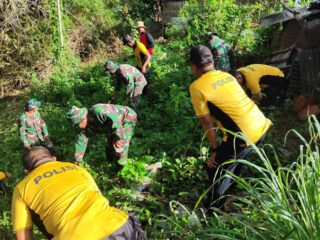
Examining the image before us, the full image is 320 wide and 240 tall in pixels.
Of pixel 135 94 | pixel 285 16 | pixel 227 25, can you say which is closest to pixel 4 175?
pixel 135 94

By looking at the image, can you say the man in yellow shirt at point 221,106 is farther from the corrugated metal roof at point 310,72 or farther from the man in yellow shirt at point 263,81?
the corrugated metal roof at point 310,72

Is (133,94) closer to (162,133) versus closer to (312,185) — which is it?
(162,133)

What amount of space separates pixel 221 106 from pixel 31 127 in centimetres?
395

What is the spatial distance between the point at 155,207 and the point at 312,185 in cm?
252

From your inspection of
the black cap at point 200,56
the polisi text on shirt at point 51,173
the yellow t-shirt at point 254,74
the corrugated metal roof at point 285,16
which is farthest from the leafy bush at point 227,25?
the polisi text on shirt at point 51,173

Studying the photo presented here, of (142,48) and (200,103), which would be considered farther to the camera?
(142,48)

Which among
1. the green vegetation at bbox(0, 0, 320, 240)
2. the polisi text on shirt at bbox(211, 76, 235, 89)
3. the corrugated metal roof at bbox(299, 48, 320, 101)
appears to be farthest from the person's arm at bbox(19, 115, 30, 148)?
the corrugated metal roof at bbox(299, 48, 320, 101)

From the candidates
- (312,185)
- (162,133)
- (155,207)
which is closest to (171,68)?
(162,133)

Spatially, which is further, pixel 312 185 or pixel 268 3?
pixel 268 3

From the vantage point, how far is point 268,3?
1149cm

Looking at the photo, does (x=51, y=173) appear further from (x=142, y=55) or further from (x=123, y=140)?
(x=142, y=55)

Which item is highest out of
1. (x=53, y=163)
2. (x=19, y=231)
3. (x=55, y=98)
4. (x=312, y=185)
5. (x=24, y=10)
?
(x=24, y=10)

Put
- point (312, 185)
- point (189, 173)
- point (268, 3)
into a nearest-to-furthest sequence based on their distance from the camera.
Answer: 1. point (312, 185)
2. point (189, 173)
3. point (268, 3)

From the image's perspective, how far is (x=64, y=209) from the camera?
8.43 feet
